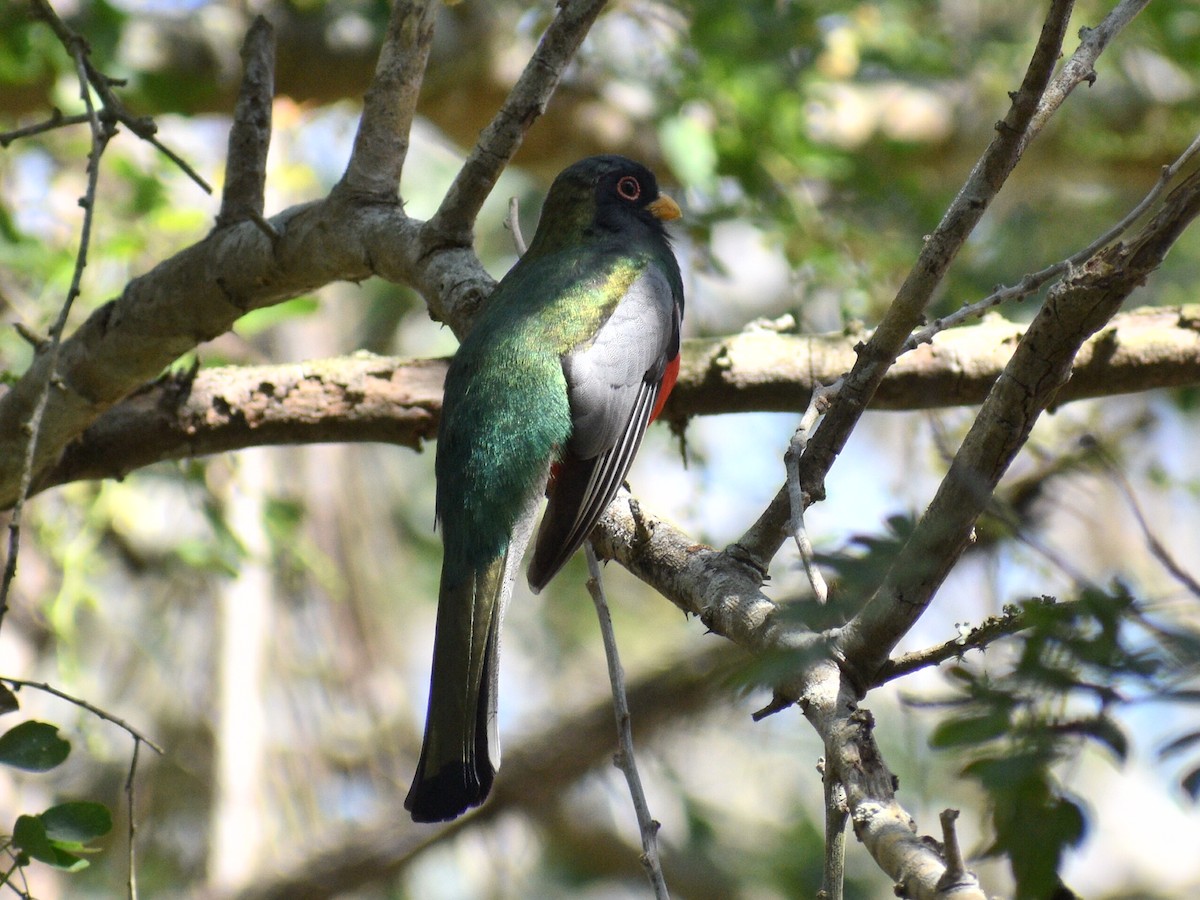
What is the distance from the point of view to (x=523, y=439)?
3117 millimetres

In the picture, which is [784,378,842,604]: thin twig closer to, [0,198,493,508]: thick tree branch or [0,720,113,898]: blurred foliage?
[0,198,493,508]: thick tree branch

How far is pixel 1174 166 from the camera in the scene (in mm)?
1905

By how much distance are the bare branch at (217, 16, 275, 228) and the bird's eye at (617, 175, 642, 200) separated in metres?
1.16

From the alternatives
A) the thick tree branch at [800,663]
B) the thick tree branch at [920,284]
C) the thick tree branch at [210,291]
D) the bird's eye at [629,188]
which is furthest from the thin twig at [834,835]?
the bird's eye at [629,188]

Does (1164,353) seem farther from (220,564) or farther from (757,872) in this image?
(757,872)

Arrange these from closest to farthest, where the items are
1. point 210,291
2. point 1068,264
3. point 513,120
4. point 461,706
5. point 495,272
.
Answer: point 1068,264
point 461,706
point 513,120
point 210,291
point 495,272

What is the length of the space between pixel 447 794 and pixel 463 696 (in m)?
0.22

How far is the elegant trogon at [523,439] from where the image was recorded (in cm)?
259

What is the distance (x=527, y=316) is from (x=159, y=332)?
0.95m

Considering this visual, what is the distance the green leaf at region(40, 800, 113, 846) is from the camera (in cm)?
220

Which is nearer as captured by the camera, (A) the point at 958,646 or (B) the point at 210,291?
(A) the point at 958,646

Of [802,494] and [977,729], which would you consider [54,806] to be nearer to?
[802,494]

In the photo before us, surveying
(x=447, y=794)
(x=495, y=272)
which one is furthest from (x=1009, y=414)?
(x=495, y=272)

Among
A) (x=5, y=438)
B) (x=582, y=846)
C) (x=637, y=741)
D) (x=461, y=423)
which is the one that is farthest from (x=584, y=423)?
(x=582, y=846)
